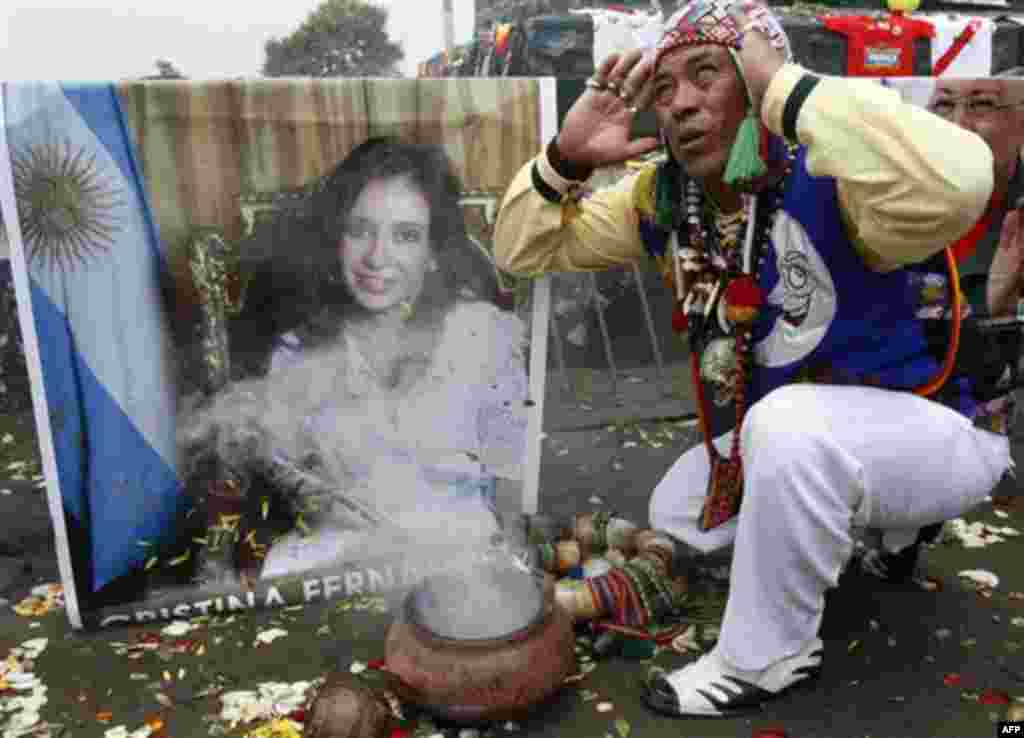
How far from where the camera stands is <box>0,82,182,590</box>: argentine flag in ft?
8.91

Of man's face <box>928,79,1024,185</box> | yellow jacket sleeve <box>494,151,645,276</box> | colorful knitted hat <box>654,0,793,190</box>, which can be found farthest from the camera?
man's face <box>928,79,1024,185</box>

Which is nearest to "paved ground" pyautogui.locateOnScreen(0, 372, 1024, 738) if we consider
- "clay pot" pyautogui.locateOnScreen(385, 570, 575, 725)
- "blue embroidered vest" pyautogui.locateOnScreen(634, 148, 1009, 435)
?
"clay pot" pyautogui.locateOnScreen(385, 570, 575, 725)

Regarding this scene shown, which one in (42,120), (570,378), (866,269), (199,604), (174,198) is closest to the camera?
(866,269)

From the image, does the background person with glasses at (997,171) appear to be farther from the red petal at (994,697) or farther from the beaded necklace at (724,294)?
the red petal at (994,697)

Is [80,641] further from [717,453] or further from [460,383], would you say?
[717,453]

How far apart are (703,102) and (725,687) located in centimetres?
165

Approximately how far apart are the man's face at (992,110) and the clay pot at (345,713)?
3.75 meters

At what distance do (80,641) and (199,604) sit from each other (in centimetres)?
39

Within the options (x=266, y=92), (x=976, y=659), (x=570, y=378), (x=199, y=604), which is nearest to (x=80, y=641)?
(x=199, y=604)

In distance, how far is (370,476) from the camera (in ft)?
10.7

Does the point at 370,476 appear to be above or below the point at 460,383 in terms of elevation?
below

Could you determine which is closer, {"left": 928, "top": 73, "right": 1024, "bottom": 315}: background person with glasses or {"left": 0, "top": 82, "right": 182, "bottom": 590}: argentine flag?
{"left": 0, "top": 82, "right": 182, "bottom": 590}: argentine flag

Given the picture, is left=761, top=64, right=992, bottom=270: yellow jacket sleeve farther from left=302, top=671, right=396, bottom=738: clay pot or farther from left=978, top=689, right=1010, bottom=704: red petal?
left=302, top=671, right=396, bottom=738: clay pot

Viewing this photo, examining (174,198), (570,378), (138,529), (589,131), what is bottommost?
(570,378)
